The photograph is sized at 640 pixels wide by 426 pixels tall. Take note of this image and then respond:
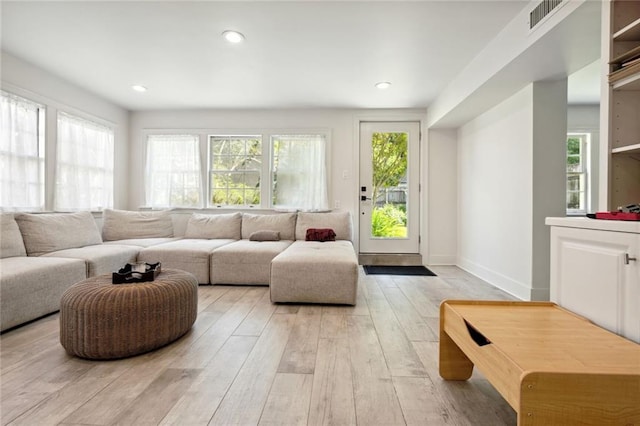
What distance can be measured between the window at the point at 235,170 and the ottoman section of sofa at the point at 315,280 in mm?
2171

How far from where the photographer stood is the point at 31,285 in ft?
7.29

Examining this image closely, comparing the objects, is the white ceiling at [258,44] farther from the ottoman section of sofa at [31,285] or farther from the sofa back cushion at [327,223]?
the ottoman section of sofa at [31,285]

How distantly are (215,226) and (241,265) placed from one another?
116cm

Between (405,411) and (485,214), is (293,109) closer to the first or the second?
(485,214)

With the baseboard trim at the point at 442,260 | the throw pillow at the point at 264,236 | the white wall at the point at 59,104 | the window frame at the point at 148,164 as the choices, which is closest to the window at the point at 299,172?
the throw pillow at the point at 264,236

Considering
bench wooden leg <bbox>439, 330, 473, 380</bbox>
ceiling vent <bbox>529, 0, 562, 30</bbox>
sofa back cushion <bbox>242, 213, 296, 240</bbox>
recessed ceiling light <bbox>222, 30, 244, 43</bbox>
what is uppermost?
recessed ceiling light <bbox>222, 30, 244, 43</bbox>

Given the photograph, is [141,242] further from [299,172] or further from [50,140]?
[299,172]

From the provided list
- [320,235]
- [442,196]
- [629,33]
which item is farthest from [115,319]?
[442,196]

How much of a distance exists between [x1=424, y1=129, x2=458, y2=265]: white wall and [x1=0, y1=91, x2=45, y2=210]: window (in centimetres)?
493

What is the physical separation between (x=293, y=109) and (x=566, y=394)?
4.46 m

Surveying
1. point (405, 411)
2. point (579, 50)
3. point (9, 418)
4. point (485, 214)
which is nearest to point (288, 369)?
point (405, 411)

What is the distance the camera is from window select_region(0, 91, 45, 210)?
2936 millimetres

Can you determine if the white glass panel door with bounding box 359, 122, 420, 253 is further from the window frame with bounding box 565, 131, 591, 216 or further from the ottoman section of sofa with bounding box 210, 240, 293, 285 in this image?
the window frame with bounding box 565, 131, 591, 216

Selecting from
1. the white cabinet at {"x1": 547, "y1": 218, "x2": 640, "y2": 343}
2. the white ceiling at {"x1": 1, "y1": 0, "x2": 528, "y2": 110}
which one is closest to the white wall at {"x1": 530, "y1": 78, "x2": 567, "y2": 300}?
the white ceiling at {"x1": 1, "y1": 0, "x2": 528, "y2": 110}
